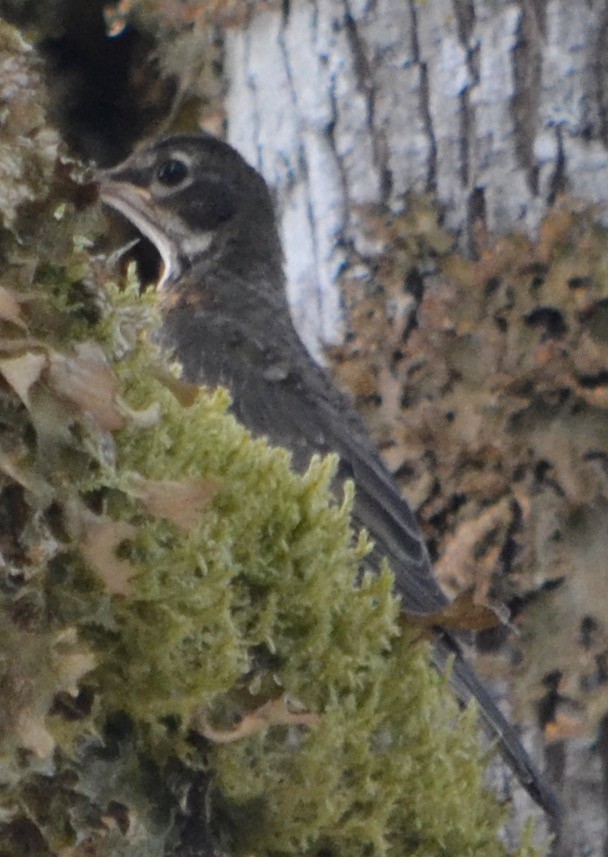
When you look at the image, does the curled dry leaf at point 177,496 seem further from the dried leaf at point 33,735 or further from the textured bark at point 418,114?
the textured bark at point 418,114

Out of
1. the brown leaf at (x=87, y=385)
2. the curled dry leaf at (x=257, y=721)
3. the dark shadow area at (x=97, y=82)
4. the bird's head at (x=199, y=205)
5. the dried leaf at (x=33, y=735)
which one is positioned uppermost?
the dark shadow area at (x=97, y=82)

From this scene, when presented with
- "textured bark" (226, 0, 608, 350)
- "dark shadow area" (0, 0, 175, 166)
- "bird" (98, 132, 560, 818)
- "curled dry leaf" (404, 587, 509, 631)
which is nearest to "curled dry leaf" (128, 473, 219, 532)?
"curled dry leaf" (404, 587, 509, 631)

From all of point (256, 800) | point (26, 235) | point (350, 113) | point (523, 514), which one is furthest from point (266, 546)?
point (350, 113)

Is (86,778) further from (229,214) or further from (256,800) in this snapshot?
(229,214)

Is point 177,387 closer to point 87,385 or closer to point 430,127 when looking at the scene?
point 87,385

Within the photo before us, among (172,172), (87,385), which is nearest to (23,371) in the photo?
(87,385)

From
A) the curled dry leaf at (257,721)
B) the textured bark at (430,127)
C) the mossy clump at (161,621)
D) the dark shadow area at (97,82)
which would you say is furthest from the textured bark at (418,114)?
the curled dry leaf at (257,721)
